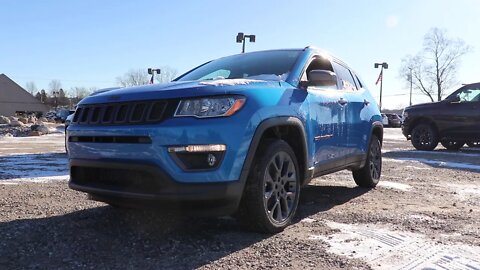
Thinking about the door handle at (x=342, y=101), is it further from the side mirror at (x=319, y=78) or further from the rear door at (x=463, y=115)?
the rear door at (x=463, y=115)

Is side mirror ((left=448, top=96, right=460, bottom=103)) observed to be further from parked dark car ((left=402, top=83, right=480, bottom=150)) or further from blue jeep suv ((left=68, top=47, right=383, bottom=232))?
blue jeep suv ((left=68, top=47, right=383, bottom=232))

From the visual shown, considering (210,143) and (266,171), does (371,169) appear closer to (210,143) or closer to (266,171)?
(266,171)

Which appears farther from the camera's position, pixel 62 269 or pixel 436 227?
pixel 436 227

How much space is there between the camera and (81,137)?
404 cm

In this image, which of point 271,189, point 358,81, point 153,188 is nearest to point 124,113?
point 153,188

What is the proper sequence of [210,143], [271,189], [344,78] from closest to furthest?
[210,143]
[271,189]
[344,78]

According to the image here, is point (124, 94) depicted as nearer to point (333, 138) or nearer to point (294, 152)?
point (294, 152)

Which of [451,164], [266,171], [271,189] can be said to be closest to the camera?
[266,171]

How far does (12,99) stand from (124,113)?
9661 centimetres

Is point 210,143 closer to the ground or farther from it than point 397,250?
farther from it

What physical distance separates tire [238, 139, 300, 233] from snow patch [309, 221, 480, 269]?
14.8 inches

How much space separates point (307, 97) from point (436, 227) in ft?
5.72

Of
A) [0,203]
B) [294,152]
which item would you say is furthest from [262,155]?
[0,203]

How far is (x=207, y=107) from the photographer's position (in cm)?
361
